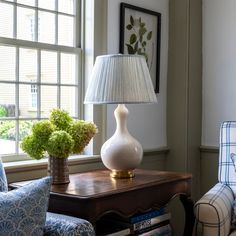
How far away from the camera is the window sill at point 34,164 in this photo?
2.28 metres

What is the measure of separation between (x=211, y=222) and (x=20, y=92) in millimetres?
1255

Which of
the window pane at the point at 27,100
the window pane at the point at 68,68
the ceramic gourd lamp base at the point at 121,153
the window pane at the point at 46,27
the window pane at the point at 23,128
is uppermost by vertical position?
the window pane at the point at 46,27


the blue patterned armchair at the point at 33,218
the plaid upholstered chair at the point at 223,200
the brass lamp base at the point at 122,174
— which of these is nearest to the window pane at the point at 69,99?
the brass lamp base at the point at 122,174

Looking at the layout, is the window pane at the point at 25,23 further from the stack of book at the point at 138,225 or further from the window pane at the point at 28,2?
the stack of book at the point at 138,225

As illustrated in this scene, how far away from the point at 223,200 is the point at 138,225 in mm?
482

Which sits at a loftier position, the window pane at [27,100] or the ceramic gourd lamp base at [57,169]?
the window pane at [27,100]

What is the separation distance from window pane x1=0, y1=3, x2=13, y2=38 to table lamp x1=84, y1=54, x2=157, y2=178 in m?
0.54

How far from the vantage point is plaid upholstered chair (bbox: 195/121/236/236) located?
7.17ft

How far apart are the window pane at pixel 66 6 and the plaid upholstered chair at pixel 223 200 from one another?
48.2 inches

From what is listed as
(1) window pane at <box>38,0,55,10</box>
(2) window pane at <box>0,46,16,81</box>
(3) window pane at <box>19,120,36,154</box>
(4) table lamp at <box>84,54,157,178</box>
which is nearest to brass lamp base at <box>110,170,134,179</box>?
(4) table lamp at <box>84,54,157,178</box>

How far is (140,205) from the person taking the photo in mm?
2135

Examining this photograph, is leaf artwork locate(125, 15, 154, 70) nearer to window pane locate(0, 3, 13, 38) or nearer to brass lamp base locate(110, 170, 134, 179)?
window pane locate(0, 3, 13, 38)

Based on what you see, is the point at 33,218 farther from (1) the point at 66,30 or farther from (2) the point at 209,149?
(2) the point at 209,149

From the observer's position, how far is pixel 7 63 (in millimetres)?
→ 2396
